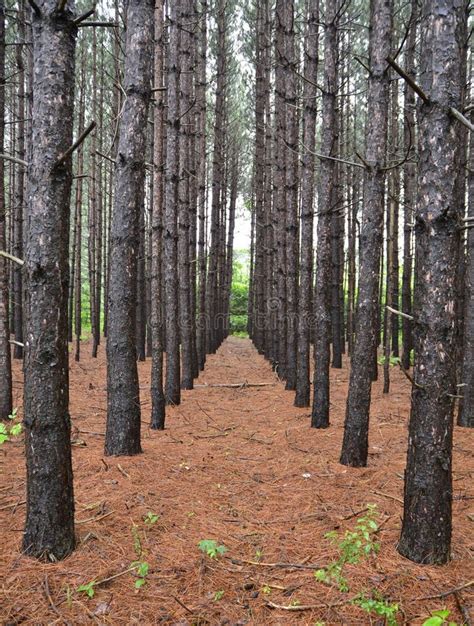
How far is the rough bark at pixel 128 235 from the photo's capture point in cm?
496

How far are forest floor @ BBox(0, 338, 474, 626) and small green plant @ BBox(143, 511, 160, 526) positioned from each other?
3cm

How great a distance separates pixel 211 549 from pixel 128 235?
3264 millimetres

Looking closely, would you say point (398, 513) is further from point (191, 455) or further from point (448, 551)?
point (191, 455)

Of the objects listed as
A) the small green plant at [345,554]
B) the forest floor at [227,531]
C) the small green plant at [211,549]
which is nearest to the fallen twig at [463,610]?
the forest floor at [227,531]

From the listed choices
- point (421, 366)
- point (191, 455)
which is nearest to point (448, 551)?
point (421, 366)

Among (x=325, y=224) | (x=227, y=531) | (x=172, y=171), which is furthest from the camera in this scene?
(x=172, y=171)

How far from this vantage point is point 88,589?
271 cm

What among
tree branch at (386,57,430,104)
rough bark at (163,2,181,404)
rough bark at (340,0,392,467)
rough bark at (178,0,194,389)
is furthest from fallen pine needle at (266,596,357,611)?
rough bark at (178,0,194,389)

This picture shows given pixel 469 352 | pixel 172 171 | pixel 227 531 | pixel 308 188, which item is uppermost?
pixel 172 171

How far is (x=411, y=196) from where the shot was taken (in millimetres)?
13086

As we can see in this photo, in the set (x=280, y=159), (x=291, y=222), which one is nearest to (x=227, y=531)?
(x=291, y=222)

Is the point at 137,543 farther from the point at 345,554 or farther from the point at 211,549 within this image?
the point at 345,554

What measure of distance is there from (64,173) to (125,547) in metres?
2.58

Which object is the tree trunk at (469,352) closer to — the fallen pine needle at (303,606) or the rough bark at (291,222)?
the rough bark at (291,222)
